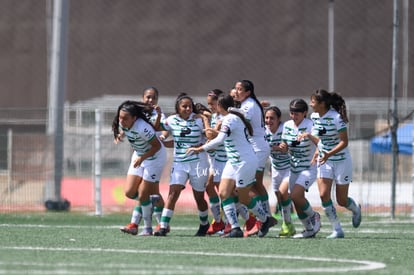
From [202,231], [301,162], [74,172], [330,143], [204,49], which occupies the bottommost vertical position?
[202,231]

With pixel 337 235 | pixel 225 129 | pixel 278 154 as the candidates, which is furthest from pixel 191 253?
pixel 278 154

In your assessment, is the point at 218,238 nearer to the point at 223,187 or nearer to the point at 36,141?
the point at 223,187

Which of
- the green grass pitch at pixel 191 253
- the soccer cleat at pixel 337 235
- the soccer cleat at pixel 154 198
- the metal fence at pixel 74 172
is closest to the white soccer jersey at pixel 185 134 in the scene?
the soccer cleat at pixel 154 198

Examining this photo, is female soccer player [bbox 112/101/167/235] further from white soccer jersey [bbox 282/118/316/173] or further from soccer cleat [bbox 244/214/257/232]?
white soccer jersey [bbox 282/118/316/173]

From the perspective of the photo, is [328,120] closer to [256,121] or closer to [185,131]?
[256,121]

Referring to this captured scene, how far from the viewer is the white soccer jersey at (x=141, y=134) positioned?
52.5 feet

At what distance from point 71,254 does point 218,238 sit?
11.2 ft

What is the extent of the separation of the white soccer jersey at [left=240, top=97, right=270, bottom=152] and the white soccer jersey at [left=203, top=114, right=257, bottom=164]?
361 millimetres

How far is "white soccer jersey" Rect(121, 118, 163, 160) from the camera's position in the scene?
16.0m

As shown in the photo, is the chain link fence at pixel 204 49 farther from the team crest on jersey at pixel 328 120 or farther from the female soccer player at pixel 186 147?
the team crest on jersey at pixel 328 120

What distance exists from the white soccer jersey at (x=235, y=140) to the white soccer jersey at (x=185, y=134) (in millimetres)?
748

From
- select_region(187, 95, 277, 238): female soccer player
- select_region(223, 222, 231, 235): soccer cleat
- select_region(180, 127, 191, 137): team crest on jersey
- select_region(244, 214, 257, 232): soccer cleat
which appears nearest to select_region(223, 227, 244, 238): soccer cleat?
select_region(187, 95, 277, 238): female soccer player

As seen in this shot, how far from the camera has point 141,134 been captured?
16.0 meters

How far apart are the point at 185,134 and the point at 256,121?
0.97 m
